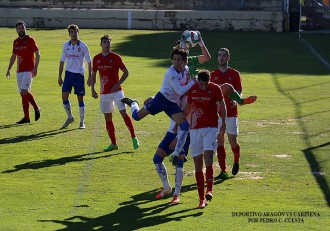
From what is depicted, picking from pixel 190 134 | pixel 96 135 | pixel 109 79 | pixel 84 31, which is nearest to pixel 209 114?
pixel 190 134

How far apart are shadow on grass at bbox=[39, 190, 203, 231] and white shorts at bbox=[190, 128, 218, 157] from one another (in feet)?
3.08

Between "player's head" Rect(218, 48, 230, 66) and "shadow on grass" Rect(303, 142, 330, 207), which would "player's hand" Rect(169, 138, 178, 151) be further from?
"shadow on grass" Rect(303, 142, 330, 207)

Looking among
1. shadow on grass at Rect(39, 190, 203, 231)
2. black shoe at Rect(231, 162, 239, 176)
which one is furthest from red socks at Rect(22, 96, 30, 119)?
shadow on grass at Rect(39, 190, 203, 231)

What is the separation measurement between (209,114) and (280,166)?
378cm

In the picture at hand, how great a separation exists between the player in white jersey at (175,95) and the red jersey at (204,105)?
0.45 meters

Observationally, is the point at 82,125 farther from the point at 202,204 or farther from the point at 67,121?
the point at 202,204

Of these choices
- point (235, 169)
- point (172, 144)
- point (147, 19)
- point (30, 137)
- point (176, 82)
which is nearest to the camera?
point (176, 82)

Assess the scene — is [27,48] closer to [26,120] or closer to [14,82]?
[26,120]

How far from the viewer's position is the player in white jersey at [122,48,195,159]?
13.5 m

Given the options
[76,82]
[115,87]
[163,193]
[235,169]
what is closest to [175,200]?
[163,193]

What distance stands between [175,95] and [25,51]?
316 inches

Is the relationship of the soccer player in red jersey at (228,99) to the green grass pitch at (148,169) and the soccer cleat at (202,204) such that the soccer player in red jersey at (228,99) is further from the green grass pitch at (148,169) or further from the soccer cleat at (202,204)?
the soccer cleat at (202,204)

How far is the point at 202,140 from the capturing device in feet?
43.2

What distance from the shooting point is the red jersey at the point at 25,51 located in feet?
69.2
